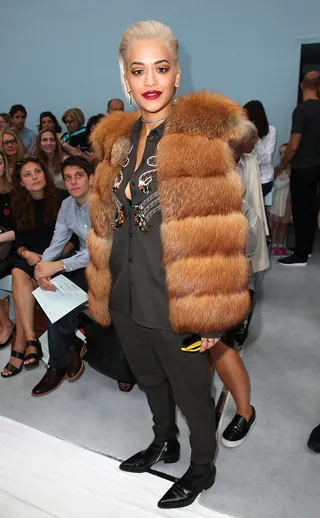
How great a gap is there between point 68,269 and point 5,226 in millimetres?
803

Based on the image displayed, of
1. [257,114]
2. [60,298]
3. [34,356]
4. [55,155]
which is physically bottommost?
[34,356]

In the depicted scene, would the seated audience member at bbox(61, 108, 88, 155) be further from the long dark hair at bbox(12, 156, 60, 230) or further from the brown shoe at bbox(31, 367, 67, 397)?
the brown shoe at bbox(31, 367, 67, 397)

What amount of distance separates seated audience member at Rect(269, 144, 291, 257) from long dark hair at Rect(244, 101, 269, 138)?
902mm

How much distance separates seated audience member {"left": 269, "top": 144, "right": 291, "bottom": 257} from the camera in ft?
13.8

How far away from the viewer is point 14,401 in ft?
7.30

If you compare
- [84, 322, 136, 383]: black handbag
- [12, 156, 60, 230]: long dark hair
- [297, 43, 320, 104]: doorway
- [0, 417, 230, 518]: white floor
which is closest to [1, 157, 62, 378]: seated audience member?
[12, 156, 60, 230]: long dark hair

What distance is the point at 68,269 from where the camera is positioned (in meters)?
2.39

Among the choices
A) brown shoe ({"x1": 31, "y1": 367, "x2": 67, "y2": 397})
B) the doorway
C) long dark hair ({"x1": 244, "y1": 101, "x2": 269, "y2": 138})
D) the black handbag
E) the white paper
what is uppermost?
the doorway

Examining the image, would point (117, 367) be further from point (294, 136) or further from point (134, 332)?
point (294, 136)

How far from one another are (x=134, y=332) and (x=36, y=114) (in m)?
5.13

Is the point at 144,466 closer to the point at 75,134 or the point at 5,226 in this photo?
the point at 5,226

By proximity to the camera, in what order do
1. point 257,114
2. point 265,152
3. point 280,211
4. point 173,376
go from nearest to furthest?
point 173,376, point 257,114, point 265,152, point 280,211

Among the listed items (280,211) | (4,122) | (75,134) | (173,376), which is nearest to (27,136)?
(4,122)

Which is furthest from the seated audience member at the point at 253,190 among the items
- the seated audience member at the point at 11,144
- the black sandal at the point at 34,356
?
the seated audience member at the point at 11,144
